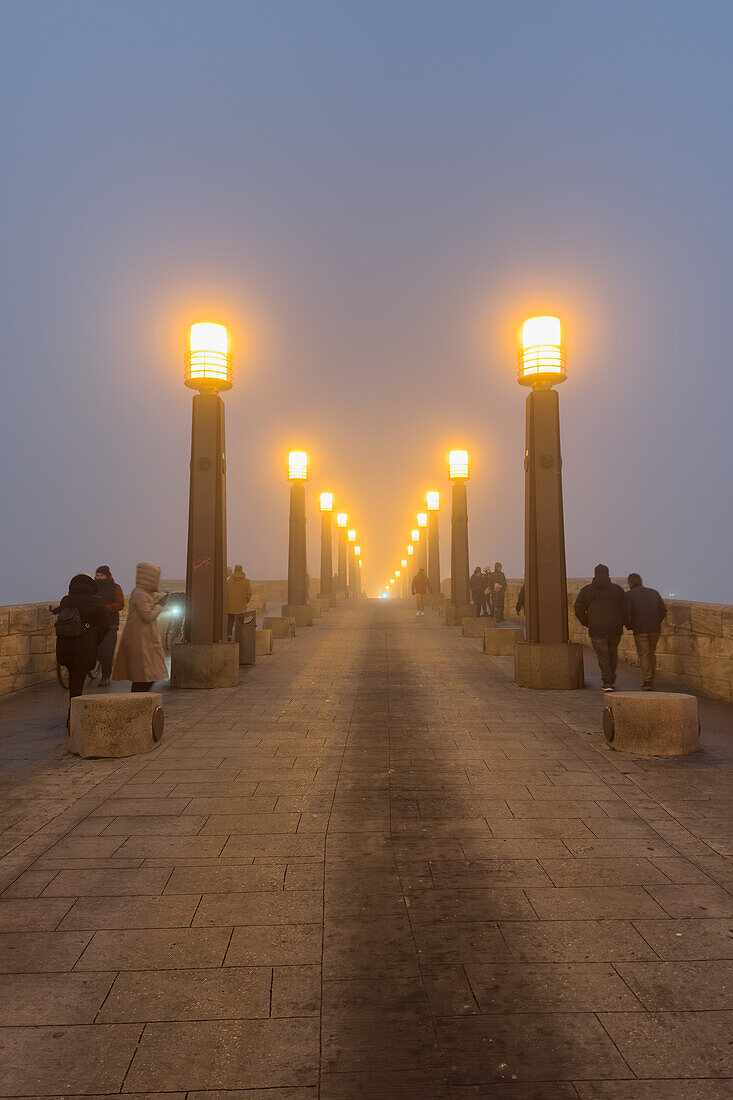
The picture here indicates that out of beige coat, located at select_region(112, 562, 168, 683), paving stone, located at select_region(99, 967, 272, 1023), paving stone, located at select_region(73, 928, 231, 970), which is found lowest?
paving stone, located at select_region(99, 967, 272, 1023)

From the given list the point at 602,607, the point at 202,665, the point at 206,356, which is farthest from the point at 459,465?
the point at 202,665

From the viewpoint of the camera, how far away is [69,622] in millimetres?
9234

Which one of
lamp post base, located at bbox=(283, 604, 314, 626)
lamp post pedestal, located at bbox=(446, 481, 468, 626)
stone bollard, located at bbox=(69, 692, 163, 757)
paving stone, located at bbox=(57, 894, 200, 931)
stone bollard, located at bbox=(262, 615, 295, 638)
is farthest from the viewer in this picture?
lamp post pedestal, located at bbox=(446, 481, 468, 626)

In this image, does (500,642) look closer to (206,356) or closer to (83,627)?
(206,356)

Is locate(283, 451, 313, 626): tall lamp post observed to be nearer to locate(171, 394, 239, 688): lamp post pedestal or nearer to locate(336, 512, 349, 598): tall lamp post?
locate(171, 394, 239, 688): lamp post pedestal

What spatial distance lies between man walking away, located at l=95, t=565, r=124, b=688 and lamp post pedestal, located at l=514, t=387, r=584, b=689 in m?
6.17

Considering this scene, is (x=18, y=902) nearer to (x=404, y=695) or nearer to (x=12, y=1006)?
(x=12, y=1006)

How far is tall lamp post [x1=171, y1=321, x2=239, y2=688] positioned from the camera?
12.2 metres

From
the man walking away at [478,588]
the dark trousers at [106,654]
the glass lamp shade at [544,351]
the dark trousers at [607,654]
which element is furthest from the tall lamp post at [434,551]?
the dark trousers at [607,654]

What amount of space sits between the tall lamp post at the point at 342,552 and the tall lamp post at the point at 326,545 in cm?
554

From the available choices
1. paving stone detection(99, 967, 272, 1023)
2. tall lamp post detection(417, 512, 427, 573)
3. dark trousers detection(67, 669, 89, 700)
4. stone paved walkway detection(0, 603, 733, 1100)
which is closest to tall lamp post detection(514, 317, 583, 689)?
stone paved walkway detection(0, 603, 733, 1100)

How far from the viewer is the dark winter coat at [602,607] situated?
443 inches

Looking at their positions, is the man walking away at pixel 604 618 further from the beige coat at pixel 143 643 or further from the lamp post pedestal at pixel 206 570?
the beige coat at pixel 143 643

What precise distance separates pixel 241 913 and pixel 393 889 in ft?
2.93
